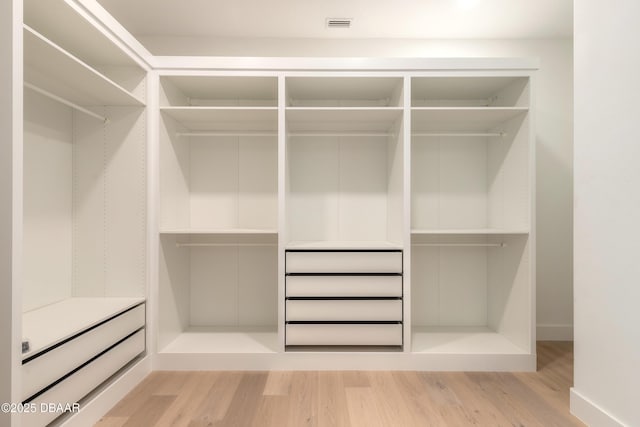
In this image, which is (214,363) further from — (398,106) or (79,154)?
(398,106)

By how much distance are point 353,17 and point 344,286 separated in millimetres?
1987

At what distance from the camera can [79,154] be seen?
2.31 m

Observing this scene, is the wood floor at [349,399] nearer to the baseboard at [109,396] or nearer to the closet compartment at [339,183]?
the baseboard at [109,396]

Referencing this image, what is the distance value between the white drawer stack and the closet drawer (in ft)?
3.19

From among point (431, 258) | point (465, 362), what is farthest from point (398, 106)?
point (465, 362)

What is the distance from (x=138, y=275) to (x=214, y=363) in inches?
29.9

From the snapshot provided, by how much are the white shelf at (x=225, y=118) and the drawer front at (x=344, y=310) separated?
4.25ft

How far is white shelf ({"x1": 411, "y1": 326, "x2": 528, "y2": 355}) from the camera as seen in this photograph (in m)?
2.50

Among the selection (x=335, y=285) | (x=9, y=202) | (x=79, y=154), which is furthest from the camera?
(x=335, y=285)

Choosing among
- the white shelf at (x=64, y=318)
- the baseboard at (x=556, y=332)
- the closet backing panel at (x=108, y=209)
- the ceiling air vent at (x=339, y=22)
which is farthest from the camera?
the baseboard at (x=556, y=332)

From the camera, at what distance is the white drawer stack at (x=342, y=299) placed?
2471 millimetres

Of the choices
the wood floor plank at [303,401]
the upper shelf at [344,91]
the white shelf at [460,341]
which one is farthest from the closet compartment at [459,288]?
the upper shelf at [344,91]

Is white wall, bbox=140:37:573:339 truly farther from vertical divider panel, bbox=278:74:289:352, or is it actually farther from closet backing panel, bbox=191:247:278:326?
closet backing panel, bbox=191:247:278:326

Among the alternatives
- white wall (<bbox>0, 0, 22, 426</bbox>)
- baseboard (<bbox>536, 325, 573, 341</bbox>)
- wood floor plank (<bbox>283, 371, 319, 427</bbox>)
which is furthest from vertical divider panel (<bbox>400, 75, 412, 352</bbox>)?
white wall (<bbox>0, 0, 22, 426</bbox>)
